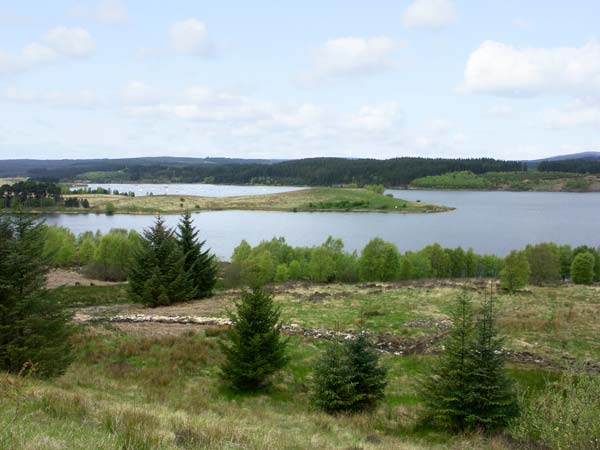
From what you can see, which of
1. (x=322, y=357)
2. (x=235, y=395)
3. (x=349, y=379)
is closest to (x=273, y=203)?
(x=235, y=395)

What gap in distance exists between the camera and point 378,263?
59875 mm

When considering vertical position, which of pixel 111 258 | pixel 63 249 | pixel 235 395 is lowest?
pixel 111 258

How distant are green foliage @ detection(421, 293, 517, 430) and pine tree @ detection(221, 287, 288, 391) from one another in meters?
5.23

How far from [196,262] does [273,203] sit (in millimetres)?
142429

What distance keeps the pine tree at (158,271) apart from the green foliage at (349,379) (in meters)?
18.0

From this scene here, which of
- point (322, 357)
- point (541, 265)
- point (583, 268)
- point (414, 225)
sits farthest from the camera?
point (414, 225)

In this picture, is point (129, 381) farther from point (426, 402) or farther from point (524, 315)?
point (524, 315)

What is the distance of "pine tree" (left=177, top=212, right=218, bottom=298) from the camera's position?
32906 mm

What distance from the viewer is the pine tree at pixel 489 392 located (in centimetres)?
1153

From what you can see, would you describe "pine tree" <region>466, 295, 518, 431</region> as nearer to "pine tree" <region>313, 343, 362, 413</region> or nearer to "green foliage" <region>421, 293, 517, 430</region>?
"green foliage" <region>421, 293, 517, 430</region>

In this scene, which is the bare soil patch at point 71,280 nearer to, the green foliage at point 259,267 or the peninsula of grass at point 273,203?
the green foliage at point 259,267

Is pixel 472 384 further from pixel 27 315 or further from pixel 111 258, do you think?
pixel 111 258

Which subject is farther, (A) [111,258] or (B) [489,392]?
(A) [111,258]

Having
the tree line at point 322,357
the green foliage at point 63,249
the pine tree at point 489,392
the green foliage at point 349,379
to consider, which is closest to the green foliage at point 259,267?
the green foliage at point 63,249
